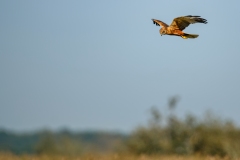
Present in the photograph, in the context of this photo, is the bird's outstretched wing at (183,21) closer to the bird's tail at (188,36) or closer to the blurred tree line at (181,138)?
the bird's tail at (188,36)

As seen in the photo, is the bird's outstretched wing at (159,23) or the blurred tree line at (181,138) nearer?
the bird's outstretched wing at (159,23)

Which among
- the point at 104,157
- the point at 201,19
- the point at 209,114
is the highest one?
the point at 209,114

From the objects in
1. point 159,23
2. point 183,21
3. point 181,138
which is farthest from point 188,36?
point 181,138

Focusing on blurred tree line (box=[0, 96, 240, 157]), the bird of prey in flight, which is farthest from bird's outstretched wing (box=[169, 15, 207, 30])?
blurred tree line (box=[0, 96, 240, 157])

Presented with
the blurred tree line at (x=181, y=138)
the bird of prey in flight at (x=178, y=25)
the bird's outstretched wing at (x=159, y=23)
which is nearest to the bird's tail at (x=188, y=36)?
the bird of prey in flight at (x=178, y=25)

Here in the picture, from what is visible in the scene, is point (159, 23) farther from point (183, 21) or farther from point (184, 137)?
point (184, 137)

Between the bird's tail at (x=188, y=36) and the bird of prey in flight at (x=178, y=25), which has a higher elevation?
the bird of prey in flight at (x=178, y=25)

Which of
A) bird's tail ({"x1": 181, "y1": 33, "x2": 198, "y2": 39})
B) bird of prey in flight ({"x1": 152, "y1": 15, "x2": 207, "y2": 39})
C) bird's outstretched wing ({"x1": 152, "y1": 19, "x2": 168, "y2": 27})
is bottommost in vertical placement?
bird's tail ({"x1": 181, "y1": 33, "x2": 198, "y2": 39})

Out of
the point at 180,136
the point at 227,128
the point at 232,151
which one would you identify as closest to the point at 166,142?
the point at 180,136

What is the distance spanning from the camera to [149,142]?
31.0 metres

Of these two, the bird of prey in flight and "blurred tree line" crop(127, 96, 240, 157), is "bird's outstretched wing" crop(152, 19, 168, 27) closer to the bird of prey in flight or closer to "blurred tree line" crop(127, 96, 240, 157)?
the bird of prey in flight

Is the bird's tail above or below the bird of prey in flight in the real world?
below

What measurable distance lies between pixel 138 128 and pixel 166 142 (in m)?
1.57

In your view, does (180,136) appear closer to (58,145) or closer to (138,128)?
(138,128)
